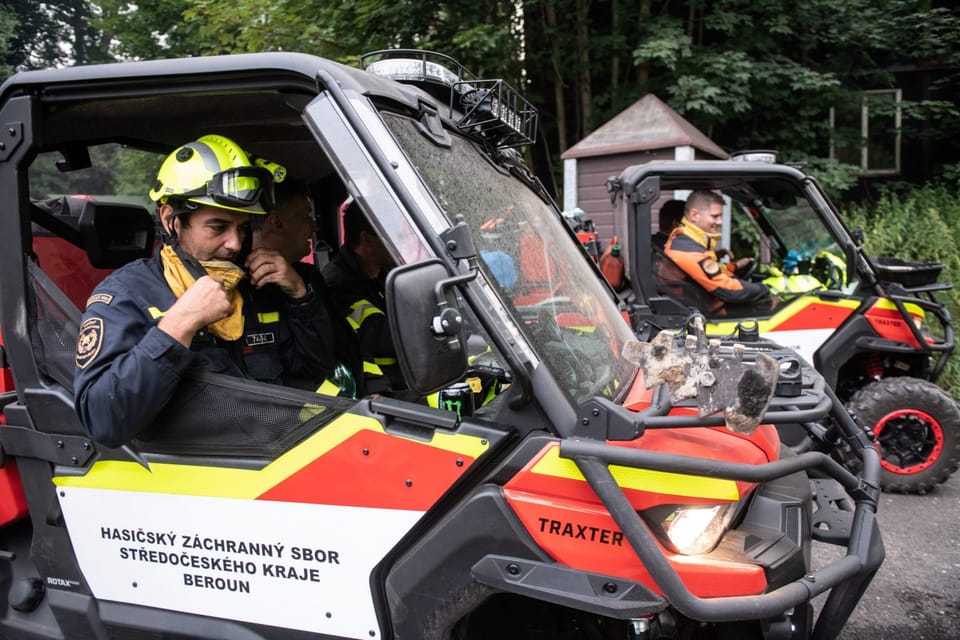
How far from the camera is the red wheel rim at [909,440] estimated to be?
4547mm

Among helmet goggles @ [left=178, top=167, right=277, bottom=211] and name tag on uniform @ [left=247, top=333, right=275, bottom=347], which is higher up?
helmet goggles @ [left=178, top=167, right=277, bottom=211]

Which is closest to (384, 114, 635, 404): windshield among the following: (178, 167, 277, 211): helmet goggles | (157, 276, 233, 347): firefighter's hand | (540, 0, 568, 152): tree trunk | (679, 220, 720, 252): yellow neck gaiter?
(178, 167, 277, 211): helmet goggles

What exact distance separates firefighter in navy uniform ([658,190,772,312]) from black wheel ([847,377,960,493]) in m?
0.92

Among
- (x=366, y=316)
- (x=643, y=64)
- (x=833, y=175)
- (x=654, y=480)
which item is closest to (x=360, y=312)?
(x=366, y=316)

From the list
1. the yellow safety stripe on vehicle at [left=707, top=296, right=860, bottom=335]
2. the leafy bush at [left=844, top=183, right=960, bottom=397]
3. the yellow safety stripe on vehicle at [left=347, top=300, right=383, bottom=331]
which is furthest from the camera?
the leafy bush at [left=844, top=183, right=960, bottom=397]

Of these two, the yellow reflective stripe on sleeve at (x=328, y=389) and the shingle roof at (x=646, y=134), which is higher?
the shingle roof at (x=646, y=134)

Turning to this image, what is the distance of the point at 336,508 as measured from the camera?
1.80 metres

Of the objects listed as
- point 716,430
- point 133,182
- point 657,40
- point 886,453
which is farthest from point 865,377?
point 657,40

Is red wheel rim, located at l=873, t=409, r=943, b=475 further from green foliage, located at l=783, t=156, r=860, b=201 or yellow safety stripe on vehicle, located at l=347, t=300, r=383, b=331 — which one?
green foliage, located at l=783, t=156, r=860, b=201

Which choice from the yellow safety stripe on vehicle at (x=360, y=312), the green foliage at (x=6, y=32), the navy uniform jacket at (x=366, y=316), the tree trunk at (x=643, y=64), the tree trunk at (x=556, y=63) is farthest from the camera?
the tree trunk at (x=556, y=63)

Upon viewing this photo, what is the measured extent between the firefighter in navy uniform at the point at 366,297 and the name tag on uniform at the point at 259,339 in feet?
1.44

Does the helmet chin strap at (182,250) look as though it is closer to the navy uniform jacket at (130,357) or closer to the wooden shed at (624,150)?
the navy uniform jacket at (130,357)

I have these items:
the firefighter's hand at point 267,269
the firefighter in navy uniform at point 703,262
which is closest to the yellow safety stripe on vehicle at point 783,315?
the firefighter in navy uniform at point 703,262

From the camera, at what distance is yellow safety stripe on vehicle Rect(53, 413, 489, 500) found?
1.72 m
